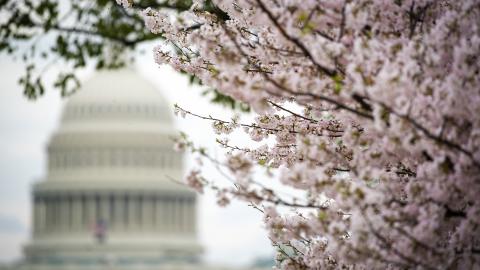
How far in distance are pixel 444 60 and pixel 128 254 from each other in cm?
15690

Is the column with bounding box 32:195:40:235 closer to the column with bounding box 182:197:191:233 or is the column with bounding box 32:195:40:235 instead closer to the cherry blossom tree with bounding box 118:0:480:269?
the column with bounding box 182:197:191:233

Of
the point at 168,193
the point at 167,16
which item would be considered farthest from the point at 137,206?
the point at 167,16

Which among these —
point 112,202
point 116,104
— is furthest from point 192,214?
point 116,104

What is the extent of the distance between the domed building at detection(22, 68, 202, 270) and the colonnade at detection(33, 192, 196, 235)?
0.12 metres

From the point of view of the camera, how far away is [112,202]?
166125 mm

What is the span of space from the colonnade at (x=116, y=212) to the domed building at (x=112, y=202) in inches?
4.9

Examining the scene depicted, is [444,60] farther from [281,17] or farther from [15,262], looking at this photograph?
[15,262]

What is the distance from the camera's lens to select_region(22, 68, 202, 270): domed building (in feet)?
537

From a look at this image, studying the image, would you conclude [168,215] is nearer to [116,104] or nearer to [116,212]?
[116,212]

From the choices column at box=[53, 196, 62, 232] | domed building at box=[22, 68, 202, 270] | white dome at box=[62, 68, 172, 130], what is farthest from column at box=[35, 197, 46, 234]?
white dome at box=[62, 68, 172, 130]

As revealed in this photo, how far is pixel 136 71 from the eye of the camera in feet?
615

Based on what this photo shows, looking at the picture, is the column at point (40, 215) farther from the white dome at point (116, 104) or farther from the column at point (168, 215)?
the column at point (168, 215)

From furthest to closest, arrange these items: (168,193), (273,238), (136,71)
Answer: (136,71) < (168,193) < (273,238)

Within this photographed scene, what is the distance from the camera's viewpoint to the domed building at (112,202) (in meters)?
164
